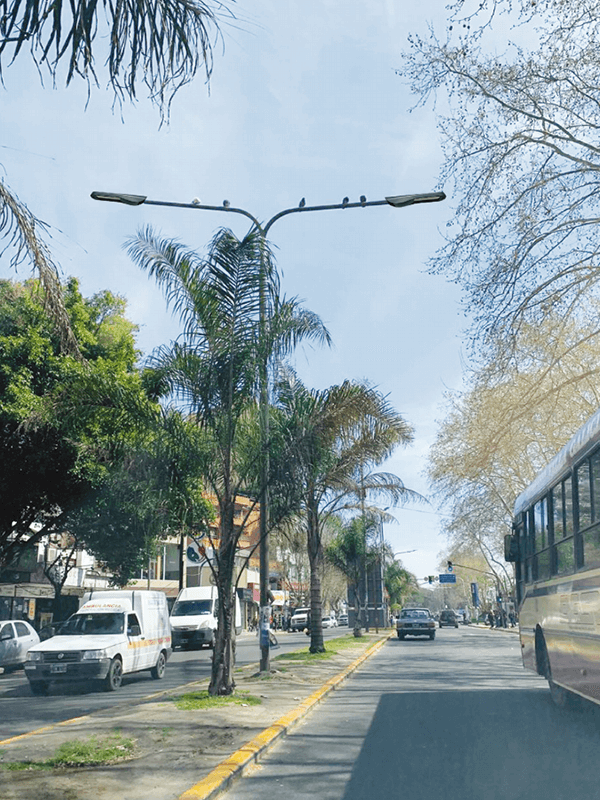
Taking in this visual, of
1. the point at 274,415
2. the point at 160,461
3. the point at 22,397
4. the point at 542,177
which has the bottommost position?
the point at 160,461

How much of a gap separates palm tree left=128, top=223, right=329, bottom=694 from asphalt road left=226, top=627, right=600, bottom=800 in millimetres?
2889

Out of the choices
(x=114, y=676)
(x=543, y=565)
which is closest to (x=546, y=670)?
(x=543, y=565)

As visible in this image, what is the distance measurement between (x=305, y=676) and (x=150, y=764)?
10.5 metres

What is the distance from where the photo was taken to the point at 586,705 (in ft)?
40.3

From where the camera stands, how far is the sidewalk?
6820 millimetres

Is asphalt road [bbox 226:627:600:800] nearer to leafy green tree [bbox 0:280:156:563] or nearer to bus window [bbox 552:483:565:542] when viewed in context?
bus window [bbox 552:483:565:542]

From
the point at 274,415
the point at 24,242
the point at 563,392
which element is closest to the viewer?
the point at 24,242

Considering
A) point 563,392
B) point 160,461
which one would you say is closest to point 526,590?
point 160,461

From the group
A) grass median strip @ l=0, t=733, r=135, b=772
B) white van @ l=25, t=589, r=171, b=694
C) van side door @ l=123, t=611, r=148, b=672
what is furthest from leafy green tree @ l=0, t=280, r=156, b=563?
grass median strip @ l=0, t=733, r=135, b=772

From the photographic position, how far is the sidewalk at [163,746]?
6.82m

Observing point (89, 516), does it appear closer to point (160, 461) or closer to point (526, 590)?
point (160, 461)

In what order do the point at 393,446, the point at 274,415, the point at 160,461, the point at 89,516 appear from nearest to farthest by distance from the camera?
the point at 160,461 < the point at 274,415 < the point at 393,446 < the point at 89,516

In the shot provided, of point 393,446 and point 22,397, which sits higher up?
point 22,397

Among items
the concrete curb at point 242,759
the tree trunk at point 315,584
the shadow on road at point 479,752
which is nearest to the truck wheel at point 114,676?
the concrete curb at point 242,759
